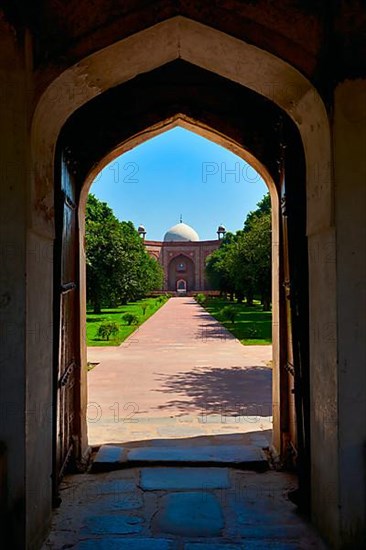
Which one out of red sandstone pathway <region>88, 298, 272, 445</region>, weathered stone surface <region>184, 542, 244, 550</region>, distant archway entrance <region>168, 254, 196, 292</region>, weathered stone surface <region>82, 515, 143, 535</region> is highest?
distant archway entrance <region>168, 254, 196, 292</region>

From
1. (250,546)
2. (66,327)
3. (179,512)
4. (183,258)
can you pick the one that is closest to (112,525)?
(179,512)

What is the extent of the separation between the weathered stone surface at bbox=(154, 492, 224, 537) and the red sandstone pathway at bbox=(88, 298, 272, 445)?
150cm

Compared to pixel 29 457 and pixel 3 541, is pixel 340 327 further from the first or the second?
pixel 3 541

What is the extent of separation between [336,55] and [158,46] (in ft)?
3.59

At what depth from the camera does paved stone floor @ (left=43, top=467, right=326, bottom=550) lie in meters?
2.85

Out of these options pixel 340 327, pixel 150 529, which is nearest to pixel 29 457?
pixel 150 529

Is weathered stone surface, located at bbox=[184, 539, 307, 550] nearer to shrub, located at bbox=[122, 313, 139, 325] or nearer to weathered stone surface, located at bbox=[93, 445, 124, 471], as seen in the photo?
weathered stone surface, located at bbox=[93, 445, 124, 471]

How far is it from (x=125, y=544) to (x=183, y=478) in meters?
1.08

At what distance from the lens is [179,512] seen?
10.7 ft

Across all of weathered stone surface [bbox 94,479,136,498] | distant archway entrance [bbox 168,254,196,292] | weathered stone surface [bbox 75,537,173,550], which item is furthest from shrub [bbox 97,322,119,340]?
distant archway entrance [bbox 168,254,196,292]

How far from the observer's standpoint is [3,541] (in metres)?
2.39

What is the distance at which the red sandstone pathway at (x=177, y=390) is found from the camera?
543 centimetres

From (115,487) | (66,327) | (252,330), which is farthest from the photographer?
(252,330)

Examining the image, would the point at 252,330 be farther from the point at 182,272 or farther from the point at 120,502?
the point at 182,272
